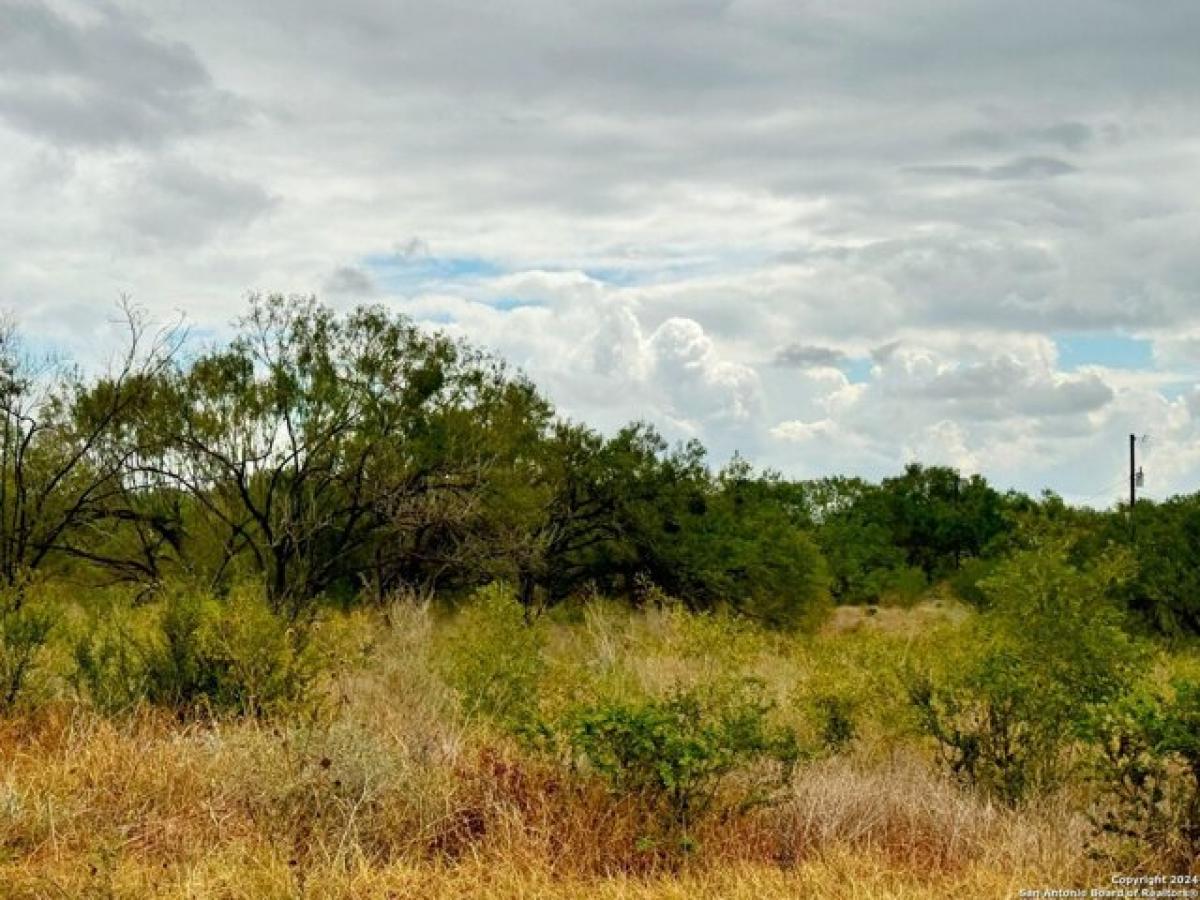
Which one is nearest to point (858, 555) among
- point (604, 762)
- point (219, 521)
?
point (219, 521)

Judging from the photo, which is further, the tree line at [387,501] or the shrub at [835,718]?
the tree line at [387,501]

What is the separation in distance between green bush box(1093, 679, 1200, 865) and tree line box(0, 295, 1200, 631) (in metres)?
14.1

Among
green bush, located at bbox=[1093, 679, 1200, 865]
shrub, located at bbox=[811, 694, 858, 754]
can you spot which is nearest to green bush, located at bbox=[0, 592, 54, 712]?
shrub, located at bbox=[811, 694, 858, 754]

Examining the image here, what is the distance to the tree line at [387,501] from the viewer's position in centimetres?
2370

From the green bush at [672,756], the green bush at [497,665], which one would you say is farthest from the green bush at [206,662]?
the green bush at [672,756]

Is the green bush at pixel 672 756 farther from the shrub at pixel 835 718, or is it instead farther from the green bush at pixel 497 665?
the shrub at pixel 835 718

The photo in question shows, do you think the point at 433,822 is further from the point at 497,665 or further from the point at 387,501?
the point at 387,501

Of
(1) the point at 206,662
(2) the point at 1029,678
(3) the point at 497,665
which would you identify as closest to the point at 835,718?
(2) the point at 1029,678

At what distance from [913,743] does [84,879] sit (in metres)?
6.45

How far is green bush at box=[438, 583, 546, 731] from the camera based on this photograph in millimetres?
11383

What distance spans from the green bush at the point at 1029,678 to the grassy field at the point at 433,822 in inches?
12.3

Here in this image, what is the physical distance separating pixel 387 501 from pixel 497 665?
1288 cm

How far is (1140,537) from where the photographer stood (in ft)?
89.0

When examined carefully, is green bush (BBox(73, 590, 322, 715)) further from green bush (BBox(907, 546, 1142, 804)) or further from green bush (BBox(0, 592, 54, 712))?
green bush (BBox(907, 546, 1142, 804))
